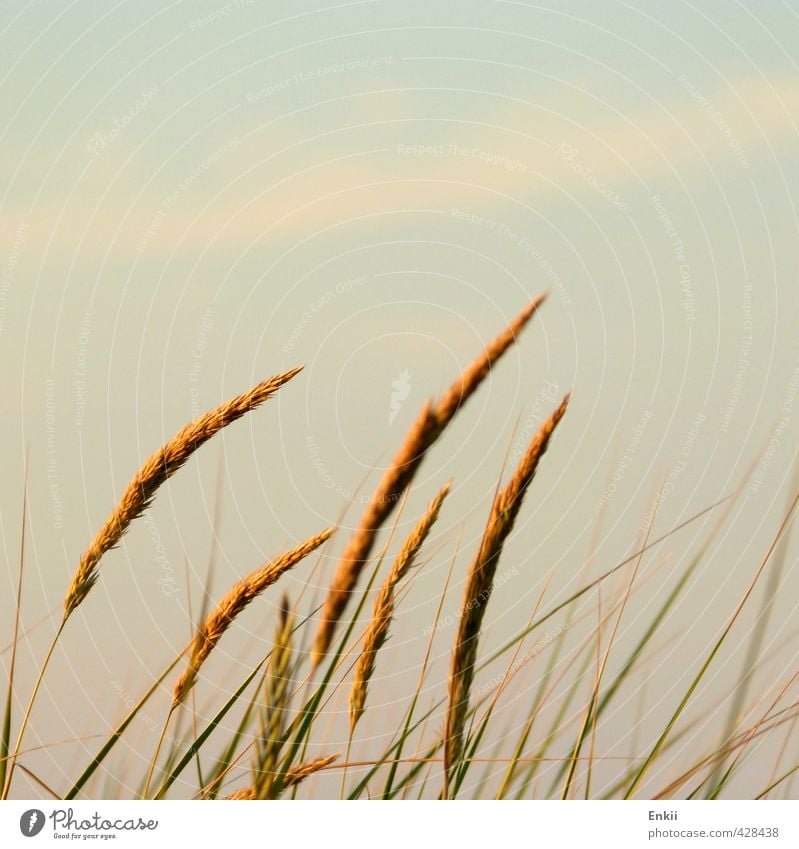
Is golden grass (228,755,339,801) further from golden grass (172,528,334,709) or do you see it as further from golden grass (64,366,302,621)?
golden grass (64,366,302,621)

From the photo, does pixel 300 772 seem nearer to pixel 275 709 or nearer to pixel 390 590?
pixel 390 590

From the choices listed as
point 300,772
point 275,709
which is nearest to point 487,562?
point 275,709

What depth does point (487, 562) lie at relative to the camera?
167 cm

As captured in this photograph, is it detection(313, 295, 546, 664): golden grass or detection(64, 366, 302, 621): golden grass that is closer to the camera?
detection(313, 295, 546, 664): golden grass

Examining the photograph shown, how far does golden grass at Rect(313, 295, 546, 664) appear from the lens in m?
1.59

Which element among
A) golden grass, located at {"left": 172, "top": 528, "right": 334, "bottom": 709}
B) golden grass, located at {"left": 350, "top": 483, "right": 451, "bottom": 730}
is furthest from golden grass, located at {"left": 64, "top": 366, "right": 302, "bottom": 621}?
golden grass, located at {"left": 350, "top": 483, "right": 451, "bottom": 730}

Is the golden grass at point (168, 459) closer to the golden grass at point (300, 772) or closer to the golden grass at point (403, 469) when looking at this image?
the golden grass at point (403, 469)

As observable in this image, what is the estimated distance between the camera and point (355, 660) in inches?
77.4
